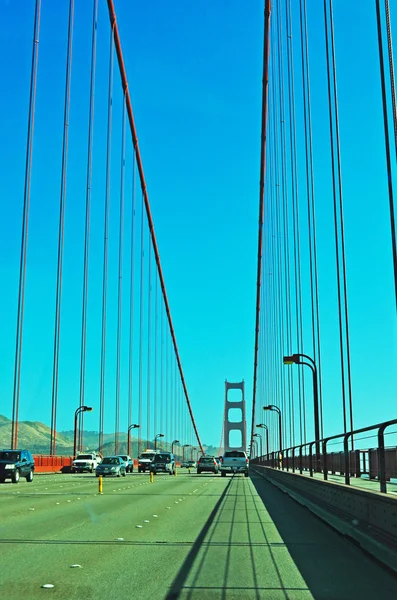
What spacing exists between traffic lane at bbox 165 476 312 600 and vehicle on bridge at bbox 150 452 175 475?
125 ft

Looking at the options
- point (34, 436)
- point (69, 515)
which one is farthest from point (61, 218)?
point (34, 436)

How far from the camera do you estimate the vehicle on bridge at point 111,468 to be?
4138 centimetres

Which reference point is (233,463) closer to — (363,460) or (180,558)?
(363,460)

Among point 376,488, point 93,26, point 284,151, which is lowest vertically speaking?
point 376,488

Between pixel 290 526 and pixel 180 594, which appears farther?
pixel 290 526

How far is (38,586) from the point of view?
5.88 metres

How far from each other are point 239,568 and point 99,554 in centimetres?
166

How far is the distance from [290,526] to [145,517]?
8.82 ft

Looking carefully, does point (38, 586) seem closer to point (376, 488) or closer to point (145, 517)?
point (376, 488)

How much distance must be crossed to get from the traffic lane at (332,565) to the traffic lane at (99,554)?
1248 millimetres

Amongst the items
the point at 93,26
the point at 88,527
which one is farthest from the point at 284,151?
the point at 88,527

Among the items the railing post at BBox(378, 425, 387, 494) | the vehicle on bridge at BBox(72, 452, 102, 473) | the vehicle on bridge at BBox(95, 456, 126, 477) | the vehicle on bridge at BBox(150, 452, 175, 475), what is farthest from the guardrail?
the vehicle on bridge at BBox(72, 452, 102, 473)

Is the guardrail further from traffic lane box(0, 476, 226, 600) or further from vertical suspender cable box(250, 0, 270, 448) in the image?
vertical suspender cable box(250, 0, 270, 448)

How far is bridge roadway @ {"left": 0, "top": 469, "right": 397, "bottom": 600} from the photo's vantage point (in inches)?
229
